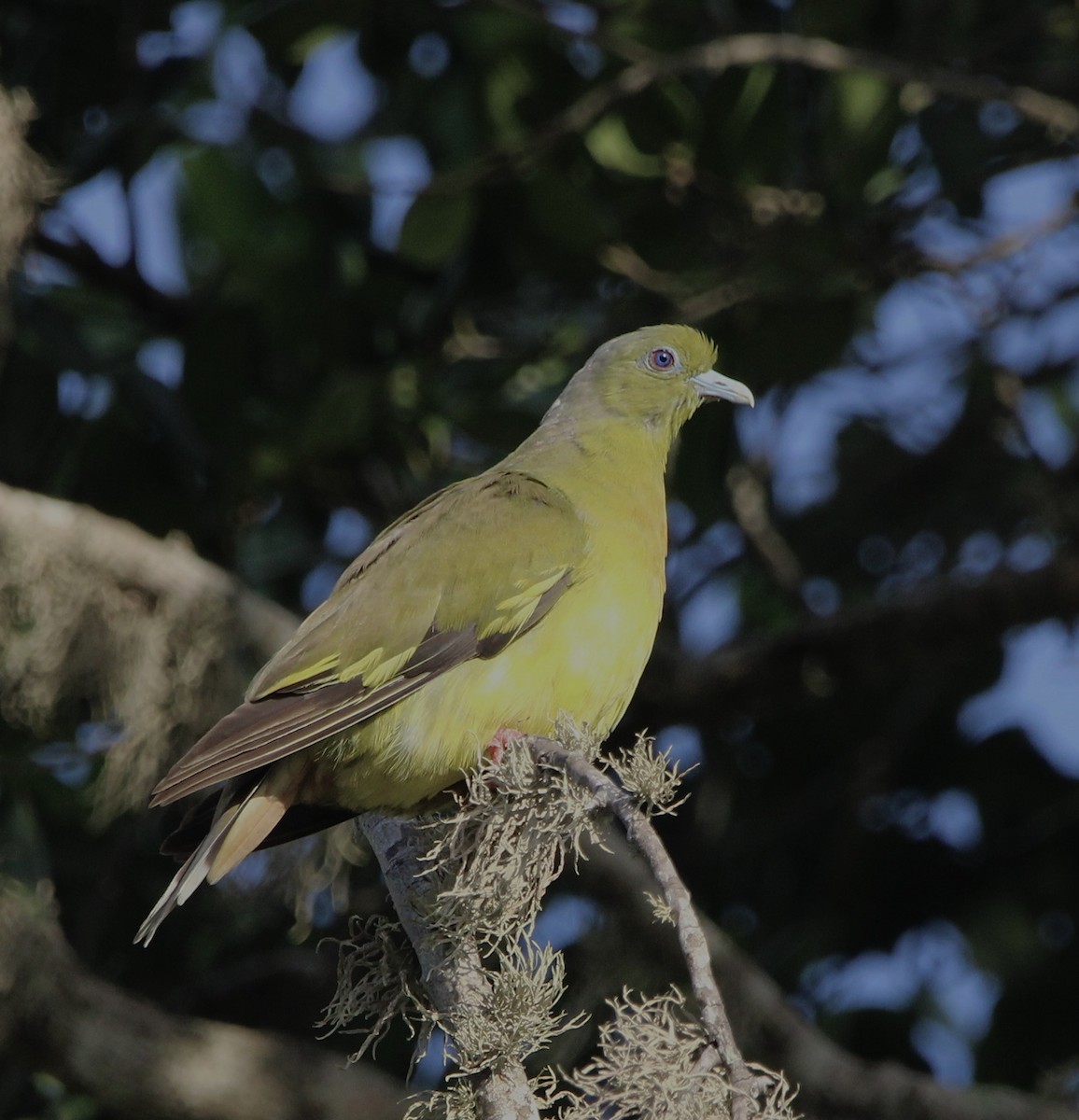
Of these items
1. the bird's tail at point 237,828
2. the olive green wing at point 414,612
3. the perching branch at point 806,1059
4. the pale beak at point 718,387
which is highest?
the olive green wing at point 414,612

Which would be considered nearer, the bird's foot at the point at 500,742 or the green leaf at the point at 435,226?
the bird's foot at the point at 500,742

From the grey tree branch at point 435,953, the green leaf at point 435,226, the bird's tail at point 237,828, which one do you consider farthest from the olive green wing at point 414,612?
the green leaf at point 435,226

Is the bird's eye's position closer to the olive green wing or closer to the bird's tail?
the olive green wing

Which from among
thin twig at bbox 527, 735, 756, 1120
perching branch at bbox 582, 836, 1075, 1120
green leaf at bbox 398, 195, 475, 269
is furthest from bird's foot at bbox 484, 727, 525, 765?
green leaf at bbox 398, 195, 475, 269

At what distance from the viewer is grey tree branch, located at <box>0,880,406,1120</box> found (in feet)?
15.3

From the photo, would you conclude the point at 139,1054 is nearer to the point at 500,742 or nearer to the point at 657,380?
the point at 500,742

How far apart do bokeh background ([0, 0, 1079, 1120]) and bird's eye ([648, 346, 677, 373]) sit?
0.58m

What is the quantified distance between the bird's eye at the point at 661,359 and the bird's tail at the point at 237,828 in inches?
69.6

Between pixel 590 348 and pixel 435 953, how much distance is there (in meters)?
2.96

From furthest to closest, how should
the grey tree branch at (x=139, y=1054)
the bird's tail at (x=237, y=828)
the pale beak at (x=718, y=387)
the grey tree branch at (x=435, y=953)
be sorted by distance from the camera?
1. the pale beak at (x=718, y=387)
2. the grey tree branch at (x=139, y=1054)
3. the bird's tail at (x=237, y=828)
4. the grey tree branch at (x=435, y=953)

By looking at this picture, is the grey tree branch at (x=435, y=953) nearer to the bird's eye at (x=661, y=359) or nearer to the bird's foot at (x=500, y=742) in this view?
the bird's foot at (x=500, y=742)

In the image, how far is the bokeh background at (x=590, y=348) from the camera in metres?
5.47

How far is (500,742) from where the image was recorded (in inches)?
149

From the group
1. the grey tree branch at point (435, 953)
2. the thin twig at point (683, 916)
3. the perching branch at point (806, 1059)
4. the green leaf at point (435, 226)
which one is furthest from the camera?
the green leaf at point (435, 226)
